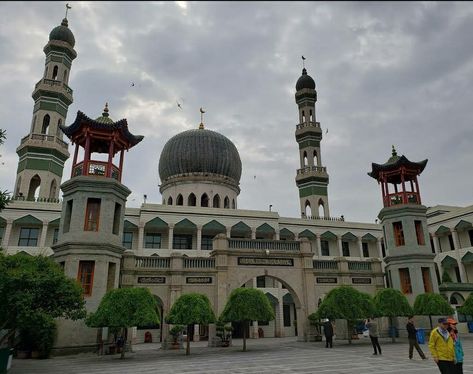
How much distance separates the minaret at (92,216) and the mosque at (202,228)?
0.06 m

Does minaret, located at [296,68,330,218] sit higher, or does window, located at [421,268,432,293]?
minaret, located at [296,68,330,218]

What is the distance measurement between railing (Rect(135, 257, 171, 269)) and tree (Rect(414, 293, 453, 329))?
17077 millimetres

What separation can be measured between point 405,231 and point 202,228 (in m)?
20.1

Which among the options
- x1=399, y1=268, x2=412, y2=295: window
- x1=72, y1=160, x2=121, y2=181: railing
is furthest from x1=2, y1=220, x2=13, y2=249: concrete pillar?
x1=399, y1=268, x2=412, y2=295: window

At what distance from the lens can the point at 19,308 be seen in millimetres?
13344

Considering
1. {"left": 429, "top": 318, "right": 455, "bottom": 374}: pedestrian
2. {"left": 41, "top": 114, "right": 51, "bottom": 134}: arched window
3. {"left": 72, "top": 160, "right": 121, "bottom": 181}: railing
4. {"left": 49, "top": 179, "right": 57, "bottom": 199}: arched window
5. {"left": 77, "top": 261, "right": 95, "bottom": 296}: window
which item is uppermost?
{"left": 41, "top": 114, "right": 51, "bottom": 134}: arched window

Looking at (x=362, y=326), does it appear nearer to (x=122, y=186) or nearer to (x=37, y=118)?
(x=122, y=186)

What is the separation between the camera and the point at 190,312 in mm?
19094

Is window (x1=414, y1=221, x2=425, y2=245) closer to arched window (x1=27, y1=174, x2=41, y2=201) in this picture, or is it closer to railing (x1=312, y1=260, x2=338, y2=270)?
railing (x1=312, y1=260, x2=338, y2=270)

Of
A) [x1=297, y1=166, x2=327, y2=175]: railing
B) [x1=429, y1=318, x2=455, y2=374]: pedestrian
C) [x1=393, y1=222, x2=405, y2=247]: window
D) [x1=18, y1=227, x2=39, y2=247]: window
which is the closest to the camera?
[x1=429, y1=318, x2=455, y2=374]: pedestrian

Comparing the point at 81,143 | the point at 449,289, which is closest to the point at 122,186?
the point at 81,143

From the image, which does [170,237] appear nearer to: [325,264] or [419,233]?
[325,264]

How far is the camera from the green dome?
45.8 m

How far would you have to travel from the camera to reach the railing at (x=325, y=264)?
91.6 feet
